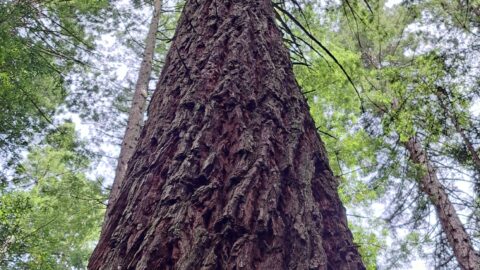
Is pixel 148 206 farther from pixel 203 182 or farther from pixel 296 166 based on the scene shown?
pixel 296 166

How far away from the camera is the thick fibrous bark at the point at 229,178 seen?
123 centimetres

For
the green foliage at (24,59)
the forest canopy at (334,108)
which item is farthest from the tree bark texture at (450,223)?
the green foliage at (24,59)

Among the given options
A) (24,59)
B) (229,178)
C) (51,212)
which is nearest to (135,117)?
(24,59)

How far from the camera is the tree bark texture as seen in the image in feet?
24.0

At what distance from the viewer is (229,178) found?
4.66 feet

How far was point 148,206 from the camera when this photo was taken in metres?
1.43

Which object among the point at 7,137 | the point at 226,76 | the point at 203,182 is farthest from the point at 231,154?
the point at 7,137

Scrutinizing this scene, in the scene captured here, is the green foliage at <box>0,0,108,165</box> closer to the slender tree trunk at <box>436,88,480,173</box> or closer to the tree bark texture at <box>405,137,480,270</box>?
the slender tree trunk at <box>436,88,480,173</box>

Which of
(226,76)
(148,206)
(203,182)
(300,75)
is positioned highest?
(300,75)

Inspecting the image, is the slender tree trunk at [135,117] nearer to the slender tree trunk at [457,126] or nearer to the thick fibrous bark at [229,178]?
the thick fibrous bark at [229,178]

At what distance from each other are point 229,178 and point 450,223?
26.6 ft

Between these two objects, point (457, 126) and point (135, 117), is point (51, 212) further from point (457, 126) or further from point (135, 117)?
point (457, 126)

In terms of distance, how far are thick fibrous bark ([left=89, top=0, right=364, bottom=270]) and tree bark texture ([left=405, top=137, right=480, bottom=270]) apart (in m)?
6.11

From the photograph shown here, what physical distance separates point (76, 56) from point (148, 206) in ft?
31.0
